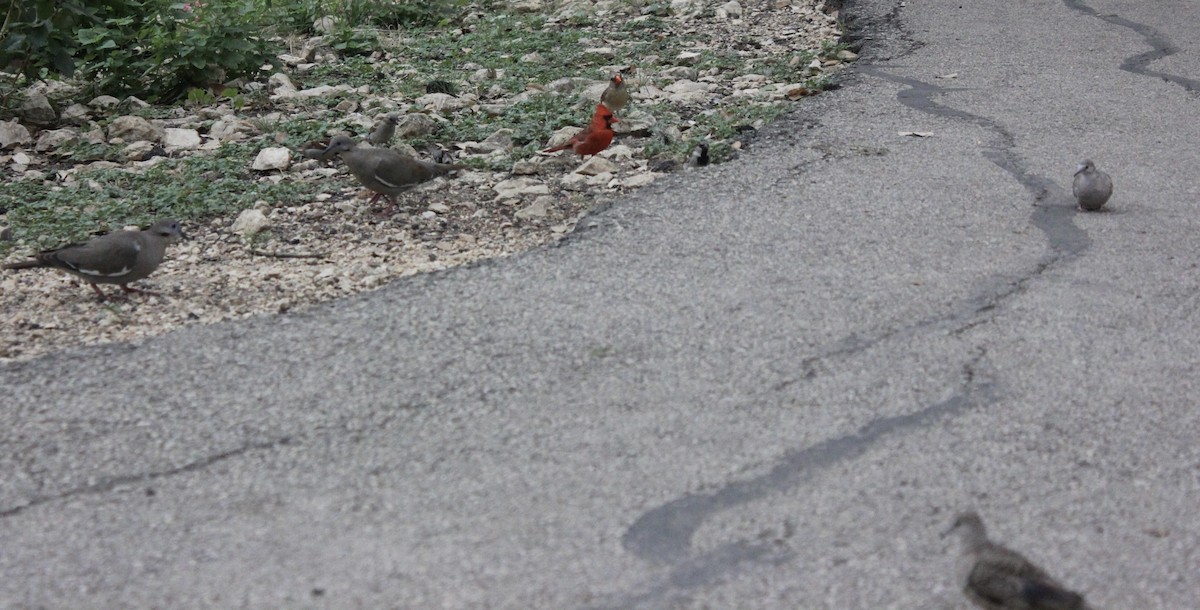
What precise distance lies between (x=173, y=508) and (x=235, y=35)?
6.10 metres

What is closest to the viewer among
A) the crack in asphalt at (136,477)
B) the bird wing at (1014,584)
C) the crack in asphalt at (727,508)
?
the bird wing at (1014,584)

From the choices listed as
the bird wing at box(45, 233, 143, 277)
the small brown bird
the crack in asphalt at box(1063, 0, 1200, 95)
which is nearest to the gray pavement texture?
the bird wing at box(45, 233, 143, 277)

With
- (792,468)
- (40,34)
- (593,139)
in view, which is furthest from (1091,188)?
(40,34)

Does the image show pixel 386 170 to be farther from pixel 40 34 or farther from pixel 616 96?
pixel 40 34

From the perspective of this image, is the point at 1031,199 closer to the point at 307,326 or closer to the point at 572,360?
the point at 572,360

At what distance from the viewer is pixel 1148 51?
8867 millimetres

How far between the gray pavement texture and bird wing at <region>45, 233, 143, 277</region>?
635mm

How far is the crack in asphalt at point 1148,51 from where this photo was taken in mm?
8008

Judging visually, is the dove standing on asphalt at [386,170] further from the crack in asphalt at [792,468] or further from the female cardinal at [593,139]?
the crack in asphalt at [792,468]

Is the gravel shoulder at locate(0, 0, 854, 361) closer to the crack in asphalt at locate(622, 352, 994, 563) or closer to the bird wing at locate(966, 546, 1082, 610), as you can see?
the crack in asphalt at locate(622, 352, 994, 563)

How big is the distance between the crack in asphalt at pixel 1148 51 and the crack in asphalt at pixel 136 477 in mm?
6815

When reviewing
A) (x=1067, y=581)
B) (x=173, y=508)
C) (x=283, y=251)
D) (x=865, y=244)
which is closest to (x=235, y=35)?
(x=283, y=251)

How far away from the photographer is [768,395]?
3.73 m

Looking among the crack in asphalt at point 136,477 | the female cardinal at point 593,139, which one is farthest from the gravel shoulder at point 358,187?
the crack in asphalt at point 136,477
